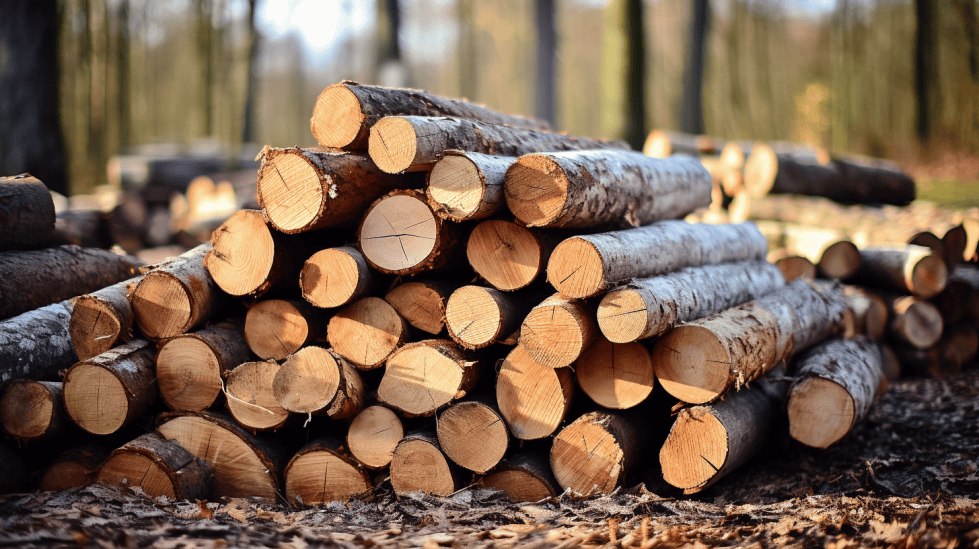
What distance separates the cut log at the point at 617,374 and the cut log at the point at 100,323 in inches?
93.7

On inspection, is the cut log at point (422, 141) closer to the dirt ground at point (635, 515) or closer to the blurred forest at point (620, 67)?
the dirt ground at point (635, 515)

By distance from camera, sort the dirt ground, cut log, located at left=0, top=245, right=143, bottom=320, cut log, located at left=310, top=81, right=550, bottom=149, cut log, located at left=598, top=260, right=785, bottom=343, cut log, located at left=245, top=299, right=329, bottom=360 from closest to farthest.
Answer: the dirt ground → cut log, located at left=598, top=260, right=785, bottom=343 → cut log, located at left=310, top=81, right=550, bottom=149 → cut log, located at left=245, top=299, right=329, bottom=360 → cut log, located at left=0, top=245, right=143, bottom=320

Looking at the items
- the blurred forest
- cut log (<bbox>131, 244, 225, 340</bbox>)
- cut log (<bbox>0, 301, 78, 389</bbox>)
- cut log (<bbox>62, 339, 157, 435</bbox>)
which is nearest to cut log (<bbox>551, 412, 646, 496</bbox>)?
cut log (<bbox>131, 244, 225, 340</bbox>)

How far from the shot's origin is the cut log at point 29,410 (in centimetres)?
326

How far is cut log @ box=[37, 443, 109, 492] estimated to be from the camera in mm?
3283

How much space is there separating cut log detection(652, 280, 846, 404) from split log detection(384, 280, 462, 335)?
43.0 inches

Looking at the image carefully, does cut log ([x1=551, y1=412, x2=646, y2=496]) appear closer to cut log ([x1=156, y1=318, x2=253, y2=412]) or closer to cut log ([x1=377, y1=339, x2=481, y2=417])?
cut log ([x1=377, y1=339, x2=481, y2=417])

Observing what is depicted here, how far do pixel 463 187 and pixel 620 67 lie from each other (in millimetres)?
7884

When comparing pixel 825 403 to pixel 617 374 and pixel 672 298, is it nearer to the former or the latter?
pixel 672 298

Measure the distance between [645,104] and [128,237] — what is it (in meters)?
7.66

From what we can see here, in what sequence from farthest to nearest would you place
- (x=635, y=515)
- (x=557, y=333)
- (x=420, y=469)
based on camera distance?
(x=420, y=469), (x=557, y=333), (x=635, y=515)

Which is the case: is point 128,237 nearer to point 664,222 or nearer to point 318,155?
point 318,155

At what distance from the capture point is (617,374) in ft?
10.8

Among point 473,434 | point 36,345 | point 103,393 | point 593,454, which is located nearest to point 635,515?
point 593,454
